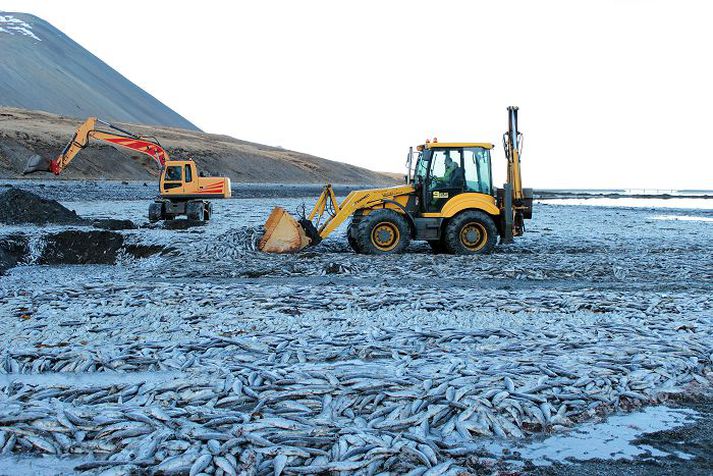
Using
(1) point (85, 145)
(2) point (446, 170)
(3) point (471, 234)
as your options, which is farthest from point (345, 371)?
(1) point (85, 145)

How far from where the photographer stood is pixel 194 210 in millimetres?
26016

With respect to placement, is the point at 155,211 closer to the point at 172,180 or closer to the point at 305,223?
the point at 172,180

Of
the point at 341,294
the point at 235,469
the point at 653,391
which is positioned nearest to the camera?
the point at 235,469

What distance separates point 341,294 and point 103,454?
6530 millimetres

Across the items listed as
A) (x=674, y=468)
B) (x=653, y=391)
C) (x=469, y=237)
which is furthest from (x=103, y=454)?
(x=469, y=237)

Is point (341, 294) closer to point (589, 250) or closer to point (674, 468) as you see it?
point (674, 468)

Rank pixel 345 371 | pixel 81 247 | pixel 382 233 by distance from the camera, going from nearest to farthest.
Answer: pixel 345 371
pixel 382 233
pixel 81 247

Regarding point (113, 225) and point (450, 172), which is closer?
point (450, 172)

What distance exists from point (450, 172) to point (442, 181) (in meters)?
0.33

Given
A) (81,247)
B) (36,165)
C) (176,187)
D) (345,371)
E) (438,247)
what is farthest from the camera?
(176,187)

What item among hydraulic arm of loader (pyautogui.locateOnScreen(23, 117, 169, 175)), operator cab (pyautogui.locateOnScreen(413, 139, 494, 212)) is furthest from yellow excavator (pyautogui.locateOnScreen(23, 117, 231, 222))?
operator cab (pyautogui.locateOnScreen(413, 139, 494, 212))

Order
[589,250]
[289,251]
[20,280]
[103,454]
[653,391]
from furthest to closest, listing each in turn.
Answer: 1. [589,250]
2. [289,251]
3. [20,280]
4. [653,391]
5. [103,454]

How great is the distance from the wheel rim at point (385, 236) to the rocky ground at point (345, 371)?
10.1 feet

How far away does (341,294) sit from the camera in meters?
11.7
